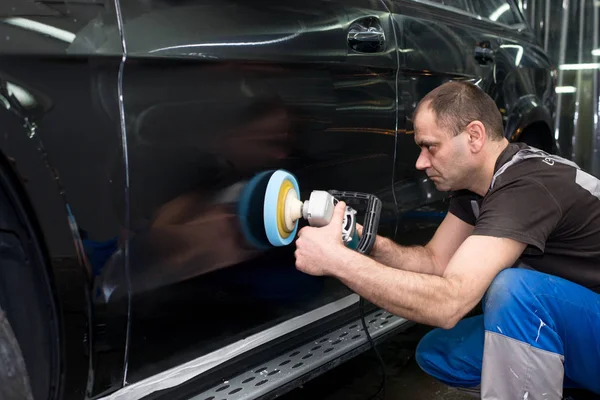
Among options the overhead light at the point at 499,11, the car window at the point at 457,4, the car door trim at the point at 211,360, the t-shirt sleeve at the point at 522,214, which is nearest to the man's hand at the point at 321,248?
the car door trim at the point at 211,360

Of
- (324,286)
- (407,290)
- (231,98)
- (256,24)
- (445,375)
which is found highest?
(256,24)

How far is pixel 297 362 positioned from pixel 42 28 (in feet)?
3.48

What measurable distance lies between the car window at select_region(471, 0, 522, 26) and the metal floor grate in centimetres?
161

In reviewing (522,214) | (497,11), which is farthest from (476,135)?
(497,11)

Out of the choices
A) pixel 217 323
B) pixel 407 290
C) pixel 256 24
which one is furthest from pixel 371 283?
pixel 256 24

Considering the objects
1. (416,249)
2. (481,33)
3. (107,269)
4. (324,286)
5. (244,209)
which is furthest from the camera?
(481,33)

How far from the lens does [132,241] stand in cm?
126

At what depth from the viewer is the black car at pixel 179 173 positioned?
109 centimetres

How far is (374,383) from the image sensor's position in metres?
2.42

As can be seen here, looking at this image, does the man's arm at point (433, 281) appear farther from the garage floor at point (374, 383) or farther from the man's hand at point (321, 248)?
the garage floor at point (374, 383)

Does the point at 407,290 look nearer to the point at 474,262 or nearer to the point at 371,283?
the point at 371,283

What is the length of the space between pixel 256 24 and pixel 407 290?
74 cm

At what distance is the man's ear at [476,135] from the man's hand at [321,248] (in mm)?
461

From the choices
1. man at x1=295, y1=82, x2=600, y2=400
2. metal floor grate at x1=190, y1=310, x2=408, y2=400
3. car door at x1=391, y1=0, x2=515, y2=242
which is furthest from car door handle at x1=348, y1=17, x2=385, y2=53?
metal floor grate at x1=190, y1=310, x2=408, y2=400
